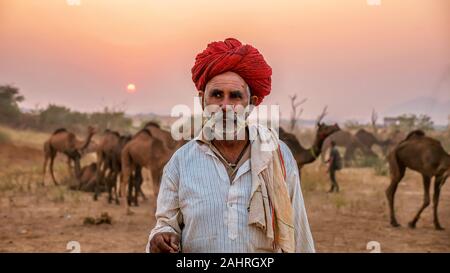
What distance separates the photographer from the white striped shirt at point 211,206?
204 cm

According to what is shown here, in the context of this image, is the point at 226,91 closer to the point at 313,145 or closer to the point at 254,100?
the point at 254,100

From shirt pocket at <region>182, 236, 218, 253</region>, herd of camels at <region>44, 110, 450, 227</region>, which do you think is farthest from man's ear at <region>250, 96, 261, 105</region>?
herd of camels at <region>44, 110, 450, 227</region>

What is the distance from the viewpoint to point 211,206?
2031 millimetres

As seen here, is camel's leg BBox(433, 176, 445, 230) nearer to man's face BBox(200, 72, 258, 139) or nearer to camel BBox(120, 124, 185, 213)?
camel BBox(120, 124, 185, 213)

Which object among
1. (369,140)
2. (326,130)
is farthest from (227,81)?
(369,140)

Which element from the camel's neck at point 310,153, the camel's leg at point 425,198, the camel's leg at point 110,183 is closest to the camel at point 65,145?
the camel's leg at point 110,183

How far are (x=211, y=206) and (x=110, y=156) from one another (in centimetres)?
769

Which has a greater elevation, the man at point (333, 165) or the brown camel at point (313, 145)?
the brown camel at point (313, 145)

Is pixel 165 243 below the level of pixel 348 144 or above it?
below

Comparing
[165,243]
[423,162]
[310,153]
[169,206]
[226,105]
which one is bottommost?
[165,243]

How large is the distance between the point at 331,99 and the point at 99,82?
123 inches

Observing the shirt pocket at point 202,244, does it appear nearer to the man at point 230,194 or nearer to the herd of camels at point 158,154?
the man at point 230,194

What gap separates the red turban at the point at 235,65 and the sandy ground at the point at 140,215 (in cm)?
536

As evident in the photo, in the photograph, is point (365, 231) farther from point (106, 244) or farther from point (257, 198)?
point (257, 198)
